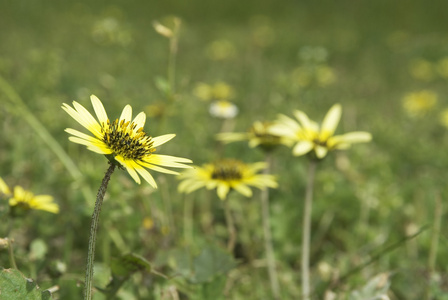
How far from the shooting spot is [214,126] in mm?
5453

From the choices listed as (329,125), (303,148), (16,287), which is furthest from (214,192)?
(16,287)

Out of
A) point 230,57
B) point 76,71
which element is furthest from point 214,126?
point 230,57

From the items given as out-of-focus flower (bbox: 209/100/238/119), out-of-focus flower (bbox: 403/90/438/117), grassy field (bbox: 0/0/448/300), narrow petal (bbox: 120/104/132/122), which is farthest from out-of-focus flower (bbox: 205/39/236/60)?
narrow petal (bbox: 120/104/132/122)

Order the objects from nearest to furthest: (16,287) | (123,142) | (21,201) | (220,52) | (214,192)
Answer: (16,287)
(123,142)
(21,201)
(214,192)
(220,52)

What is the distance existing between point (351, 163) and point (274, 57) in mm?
6112

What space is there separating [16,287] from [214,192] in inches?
93.3

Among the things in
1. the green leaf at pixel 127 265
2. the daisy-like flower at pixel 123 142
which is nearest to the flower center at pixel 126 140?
the daisy-like flower at pixel 123 142

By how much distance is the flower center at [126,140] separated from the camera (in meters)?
1.46

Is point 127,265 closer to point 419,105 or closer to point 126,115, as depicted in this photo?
point 126,115

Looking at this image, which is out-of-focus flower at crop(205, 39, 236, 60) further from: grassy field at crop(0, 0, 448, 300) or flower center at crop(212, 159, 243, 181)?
flower center at crop(212, 159, 243, 181)

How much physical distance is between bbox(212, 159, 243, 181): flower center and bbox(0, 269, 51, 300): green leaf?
47.3 inches

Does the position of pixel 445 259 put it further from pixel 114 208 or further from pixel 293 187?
pixel 114 208

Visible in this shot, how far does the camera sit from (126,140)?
150 cm

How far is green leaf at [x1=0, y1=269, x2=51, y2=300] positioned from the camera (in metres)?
1.34
